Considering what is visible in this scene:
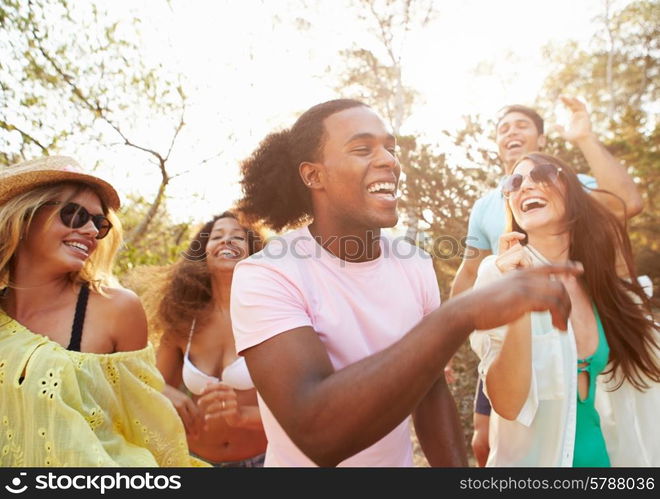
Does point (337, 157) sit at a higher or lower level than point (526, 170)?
lower

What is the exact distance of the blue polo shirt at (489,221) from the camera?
361cm

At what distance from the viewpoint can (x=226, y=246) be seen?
12.1ft

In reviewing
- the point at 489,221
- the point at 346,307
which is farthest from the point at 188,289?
the point at 346,307

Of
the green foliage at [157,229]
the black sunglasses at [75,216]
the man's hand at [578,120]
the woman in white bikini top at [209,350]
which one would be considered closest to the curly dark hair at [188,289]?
the woman in white bikini top at [209,350]

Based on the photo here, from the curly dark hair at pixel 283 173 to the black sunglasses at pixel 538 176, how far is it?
909 millimetres

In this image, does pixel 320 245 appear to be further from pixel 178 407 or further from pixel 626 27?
pixel 626 27

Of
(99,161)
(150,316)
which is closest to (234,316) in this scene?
(150,316)

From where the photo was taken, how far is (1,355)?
7.32 feet

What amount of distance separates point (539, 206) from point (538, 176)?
0.46 ft

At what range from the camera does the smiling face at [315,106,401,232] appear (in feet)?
6.84

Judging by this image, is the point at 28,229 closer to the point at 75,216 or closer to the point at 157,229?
the point at 75,216

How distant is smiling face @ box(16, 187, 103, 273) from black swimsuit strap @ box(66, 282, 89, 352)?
0.10 m

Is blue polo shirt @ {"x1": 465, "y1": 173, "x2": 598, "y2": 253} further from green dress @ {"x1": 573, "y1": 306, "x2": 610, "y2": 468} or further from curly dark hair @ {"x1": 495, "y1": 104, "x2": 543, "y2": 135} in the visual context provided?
green dress @ {"x1": 573, "y1": 306, "x2": 610, "y2": 468}
